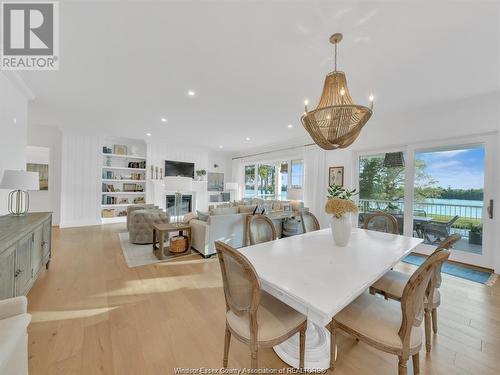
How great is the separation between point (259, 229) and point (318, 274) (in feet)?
3.28

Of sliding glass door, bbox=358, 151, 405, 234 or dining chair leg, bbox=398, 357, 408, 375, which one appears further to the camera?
sliding glass door, bbox=358, 151, 405, 234

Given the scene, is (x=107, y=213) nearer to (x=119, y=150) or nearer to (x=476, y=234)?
(x=119, y=150)

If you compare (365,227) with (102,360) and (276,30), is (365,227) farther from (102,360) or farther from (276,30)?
(102,360)

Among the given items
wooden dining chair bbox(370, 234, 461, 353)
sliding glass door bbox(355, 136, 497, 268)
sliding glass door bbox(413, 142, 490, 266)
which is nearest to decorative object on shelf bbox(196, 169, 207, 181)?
sliding glass door bbox(355, 136, 497, 268)

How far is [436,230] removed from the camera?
385 centimetres

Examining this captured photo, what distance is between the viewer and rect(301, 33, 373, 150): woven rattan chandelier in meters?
1.73

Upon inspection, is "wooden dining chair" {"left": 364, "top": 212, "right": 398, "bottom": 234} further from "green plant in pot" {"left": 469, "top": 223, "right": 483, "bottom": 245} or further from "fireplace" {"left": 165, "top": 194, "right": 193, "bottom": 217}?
"fireplace" {"left": 165, "top": 194, "right": 193, "bottom": 217}

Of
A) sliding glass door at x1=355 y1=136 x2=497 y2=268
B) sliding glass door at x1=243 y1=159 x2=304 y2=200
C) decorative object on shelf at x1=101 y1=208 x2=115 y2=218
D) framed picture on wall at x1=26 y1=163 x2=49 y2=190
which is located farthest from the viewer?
sliding glass door at x1=243 y1=159 x2=304 y2=200

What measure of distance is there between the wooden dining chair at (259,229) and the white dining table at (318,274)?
0.77ft

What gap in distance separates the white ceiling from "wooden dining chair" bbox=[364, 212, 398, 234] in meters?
1.81

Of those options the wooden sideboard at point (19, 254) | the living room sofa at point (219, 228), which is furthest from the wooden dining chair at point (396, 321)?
the living room sofa at point (219, 228)

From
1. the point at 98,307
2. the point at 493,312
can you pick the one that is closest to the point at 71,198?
the point at 98,307

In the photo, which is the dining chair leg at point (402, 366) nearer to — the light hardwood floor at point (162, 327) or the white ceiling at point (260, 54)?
the light hardwood floor at point (162, 327)

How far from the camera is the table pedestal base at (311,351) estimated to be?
1.47 m
